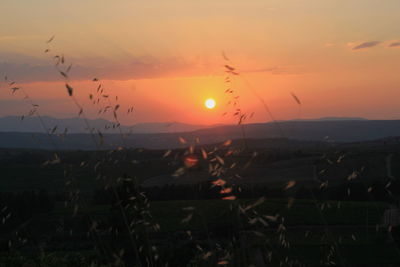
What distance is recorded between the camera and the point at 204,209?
311cm

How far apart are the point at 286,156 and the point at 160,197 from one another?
37.9m

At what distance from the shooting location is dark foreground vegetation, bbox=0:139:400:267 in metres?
2.55

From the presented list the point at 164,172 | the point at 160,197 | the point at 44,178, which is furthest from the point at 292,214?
the point at 44,178

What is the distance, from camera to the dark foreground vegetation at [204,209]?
255 centimetres

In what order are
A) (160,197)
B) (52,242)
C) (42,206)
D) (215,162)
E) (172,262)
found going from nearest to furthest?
1. (215,162)
2. (172,262)
3. (52,242)
4. (42,206)
5. (160,197)

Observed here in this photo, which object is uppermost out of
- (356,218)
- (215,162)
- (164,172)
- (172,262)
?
(164,172)

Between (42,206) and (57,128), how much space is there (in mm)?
61220

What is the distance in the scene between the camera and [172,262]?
13961 mm

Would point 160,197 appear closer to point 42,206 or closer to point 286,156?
point 42,206

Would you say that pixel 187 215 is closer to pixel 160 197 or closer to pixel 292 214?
pixel 292 214

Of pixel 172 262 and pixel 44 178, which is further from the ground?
pixel 44 178

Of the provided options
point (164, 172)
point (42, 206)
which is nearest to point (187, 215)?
point (42, 206)

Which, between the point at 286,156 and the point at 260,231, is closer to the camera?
the point at 260,231

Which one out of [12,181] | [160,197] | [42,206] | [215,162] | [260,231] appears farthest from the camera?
[12,181]
